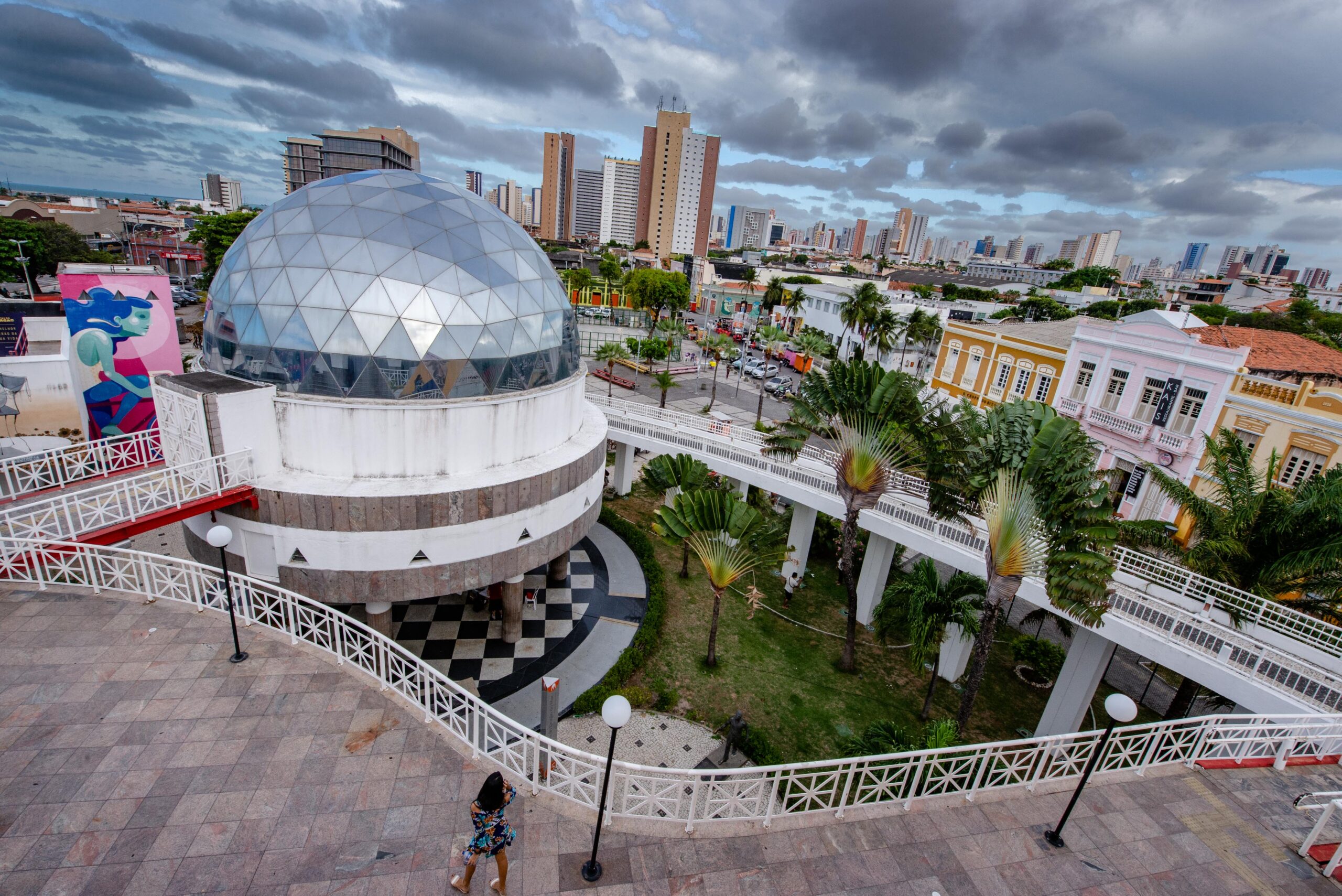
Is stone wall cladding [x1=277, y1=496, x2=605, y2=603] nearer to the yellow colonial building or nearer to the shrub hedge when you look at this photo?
the shrub hedge

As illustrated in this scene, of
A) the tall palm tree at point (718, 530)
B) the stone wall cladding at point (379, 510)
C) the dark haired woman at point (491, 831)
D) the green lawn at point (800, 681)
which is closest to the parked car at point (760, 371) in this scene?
the green lawn at point (800, 681)

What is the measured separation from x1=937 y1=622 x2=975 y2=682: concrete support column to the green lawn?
0.36 meters

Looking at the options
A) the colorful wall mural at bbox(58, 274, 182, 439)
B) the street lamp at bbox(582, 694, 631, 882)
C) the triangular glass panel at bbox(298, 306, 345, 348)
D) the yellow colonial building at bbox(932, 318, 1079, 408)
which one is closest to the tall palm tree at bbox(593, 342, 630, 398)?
the yellow colonial building at bbox(932, 318, 1079, 408)

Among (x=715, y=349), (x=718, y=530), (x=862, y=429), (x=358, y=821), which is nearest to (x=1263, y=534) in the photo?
(x=862, y=429)

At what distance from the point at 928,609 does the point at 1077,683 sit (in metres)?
5.00

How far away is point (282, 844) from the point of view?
693cm

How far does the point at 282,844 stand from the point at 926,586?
14738mm

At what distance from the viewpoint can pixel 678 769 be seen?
850 centimetres

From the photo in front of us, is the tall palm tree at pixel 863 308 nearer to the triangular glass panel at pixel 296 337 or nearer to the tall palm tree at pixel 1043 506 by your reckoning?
the tall palm tree at pixel 1043 506

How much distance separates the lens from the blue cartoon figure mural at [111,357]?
23.7 meters

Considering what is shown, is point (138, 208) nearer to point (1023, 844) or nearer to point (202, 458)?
point (202, 458)

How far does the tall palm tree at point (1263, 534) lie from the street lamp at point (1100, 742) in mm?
7918

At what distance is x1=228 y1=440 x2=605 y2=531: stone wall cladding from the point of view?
13.0m

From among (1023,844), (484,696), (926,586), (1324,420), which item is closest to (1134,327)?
(1324,420)
